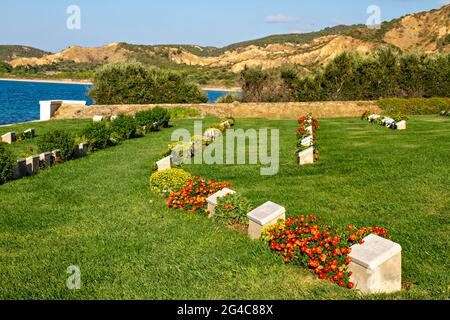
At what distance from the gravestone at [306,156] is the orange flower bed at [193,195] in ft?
11.3

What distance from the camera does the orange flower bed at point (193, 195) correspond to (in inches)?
337

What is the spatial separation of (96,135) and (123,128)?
2.55m

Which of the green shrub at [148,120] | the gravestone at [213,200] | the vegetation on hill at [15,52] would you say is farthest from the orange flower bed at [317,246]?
the vegetation on hill at [15,52]

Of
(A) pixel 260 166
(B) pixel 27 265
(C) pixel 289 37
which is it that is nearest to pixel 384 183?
(A) pixel 260 166

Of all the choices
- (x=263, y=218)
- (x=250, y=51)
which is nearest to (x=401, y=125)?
(x=263, y=218)

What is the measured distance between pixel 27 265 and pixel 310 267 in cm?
400

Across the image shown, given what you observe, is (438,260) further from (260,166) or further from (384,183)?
(260,166)

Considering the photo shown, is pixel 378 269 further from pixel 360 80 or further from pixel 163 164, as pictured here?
pixel 360 80

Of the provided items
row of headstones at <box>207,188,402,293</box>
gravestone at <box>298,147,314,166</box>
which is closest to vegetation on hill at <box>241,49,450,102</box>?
gravestone at <box>298,147,314,166</box>

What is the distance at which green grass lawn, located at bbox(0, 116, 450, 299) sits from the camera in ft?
17.4

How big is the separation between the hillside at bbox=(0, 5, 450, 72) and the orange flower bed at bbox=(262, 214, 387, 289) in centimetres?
3833

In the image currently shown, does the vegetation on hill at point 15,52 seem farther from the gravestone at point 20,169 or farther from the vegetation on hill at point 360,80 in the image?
the gravestone at point 20,169

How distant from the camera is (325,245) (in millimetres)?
5762
